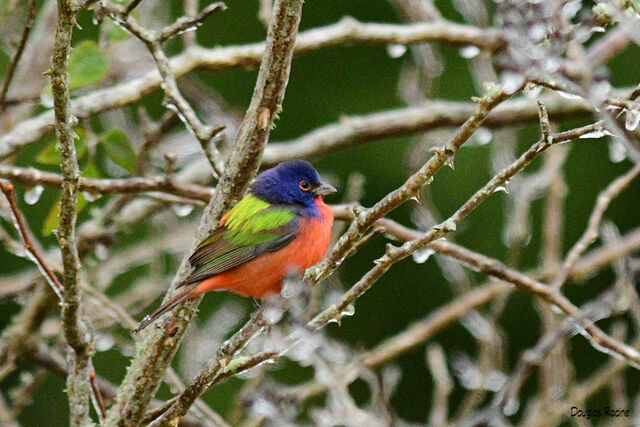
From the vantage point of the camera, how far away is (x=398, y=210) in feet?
26.8

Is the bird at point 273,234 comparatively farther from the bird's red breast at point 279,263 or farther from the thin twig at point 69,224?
the thin twig at point 69,224

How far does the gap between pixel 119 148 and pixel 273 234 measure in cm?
78

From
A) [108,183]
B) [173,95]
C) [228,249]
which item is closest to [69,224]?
[173,95]

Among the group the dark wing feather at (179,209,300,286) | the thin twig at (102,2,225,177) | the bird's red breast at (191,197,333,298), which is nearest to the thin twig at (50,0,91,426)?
the dark wing feather at (179,209,300,286)

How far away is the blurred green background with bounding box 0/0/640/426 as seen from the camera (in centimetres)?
801

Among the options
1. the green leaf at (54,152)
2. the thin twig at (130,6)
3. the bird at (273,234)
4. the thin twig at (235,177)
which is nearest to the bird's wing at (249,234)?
the bird at (273,234)

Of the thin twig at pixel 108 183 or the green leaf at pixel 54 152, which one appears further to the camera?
the green leaf at pixel 54 152

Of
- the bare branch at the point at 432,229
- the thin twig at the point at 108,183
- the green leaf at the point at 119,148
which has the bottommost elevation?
the bare branch at the point at 432,229

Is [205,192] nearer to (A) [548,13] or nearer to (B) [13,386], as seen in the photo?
(A) [548,13]

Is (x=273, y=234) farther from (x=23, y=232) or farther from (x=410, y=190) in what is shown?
(x=410, y=190)

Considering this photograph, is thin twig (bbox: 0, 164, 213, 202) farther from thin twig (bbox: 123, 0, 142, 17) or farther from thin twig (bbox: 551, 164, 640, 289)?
thin twig (bbox: 551, 164, 640, 289)

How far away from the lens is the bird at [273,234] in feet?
12.5

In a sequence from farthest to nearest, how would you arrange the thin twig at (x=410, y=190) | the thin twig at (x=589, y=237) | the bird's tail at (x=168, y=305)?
the thin twig at (x=589, y=237)
the bird's tail at (x=168, y=305)
the thin twig at (x=410, y=190)

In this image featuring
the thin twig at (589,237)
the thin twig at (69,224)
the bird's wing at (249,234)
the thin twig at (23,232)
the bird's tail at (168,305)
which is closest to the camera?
the thin twig at (69,224)
